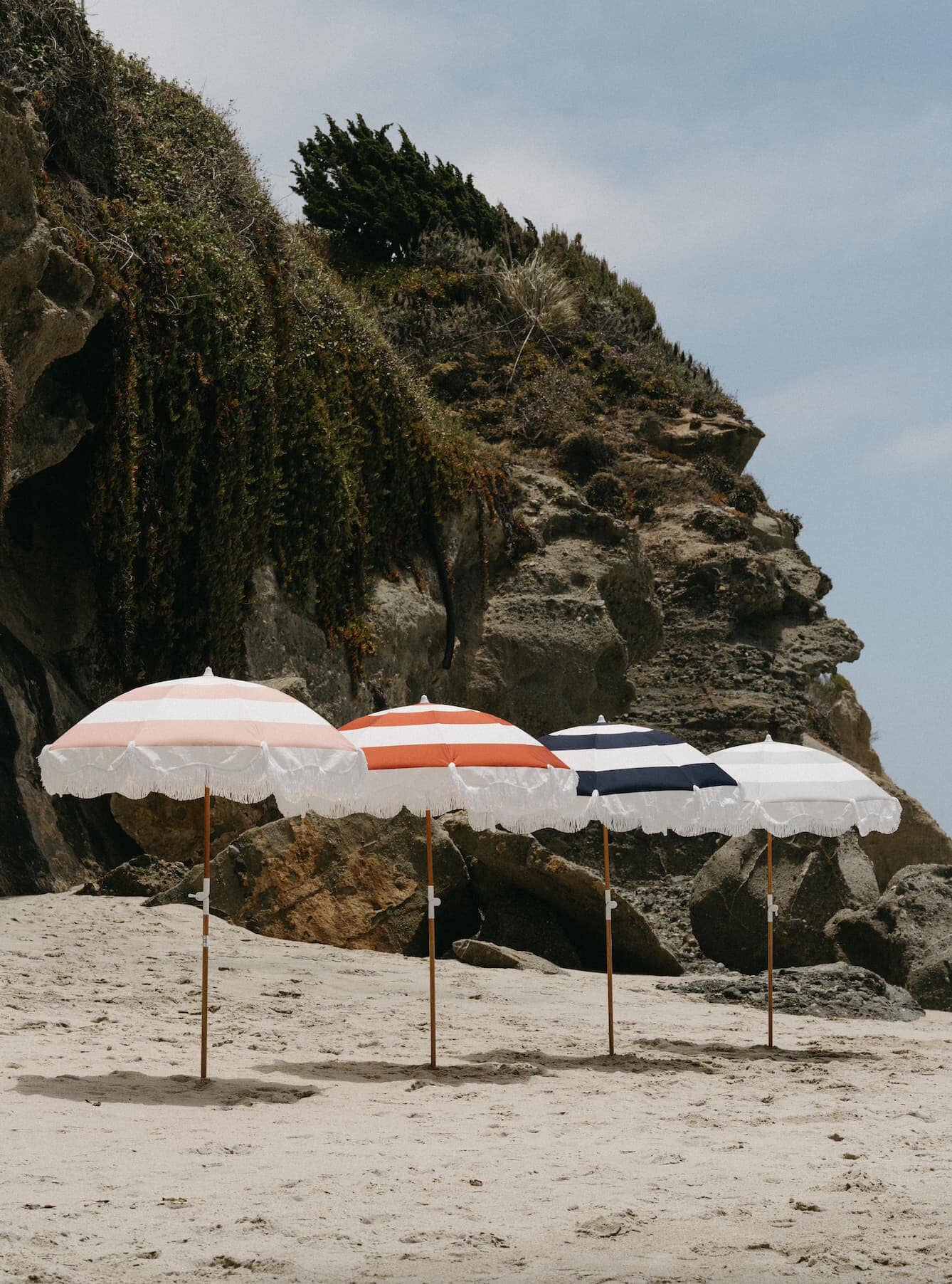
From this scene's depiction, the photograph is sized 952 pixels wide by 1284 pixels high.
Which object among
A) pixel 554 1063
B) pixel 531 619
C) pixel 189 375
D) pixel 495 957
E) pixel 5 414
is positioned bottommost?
pixel 554 1063

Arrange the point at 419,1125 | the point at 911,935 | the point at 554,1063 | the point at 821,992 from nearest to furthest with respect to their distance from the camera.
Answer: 1. the point at 419,1125
2. the point at 554,1063
3. the point at 821,992
4. the point at 911,935

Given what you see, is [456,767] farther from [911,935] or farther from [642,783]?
[911,935]

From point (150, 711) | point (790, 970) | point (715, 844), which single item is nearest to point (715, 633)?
point (715, 844)

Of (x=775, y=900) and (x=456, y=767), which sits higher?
(x=456, y=767)

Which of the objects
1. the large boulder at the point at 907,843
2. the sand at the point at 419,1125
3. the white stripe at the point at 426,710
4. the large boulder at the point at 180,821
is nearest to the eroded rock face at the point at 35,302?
the large boulder at the point at 180,821

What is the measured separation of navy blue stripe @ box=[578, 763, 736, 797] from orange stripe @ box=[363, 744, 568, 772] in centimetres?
66

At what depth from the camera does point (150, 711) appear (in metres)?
7.34

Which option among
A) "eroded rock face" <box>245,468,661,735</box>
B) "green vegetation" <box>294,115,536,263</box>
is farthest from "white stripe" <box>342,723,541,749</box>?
"green vegetation" <box>294,115,536,263</box>

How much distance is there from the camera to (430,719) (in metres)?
8.45

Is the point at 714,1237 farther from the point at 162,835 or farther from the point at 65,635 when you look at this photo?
the point at 65,635

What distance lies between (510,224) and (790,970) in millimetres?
21215

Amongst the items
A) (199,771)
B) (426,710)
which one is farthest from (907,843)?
(199,771)

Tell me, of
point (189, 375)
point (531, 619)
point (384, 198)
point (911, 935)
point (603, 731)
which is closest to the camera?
point (603, 731)

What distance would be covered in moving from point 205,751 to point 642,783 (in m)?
3.06
